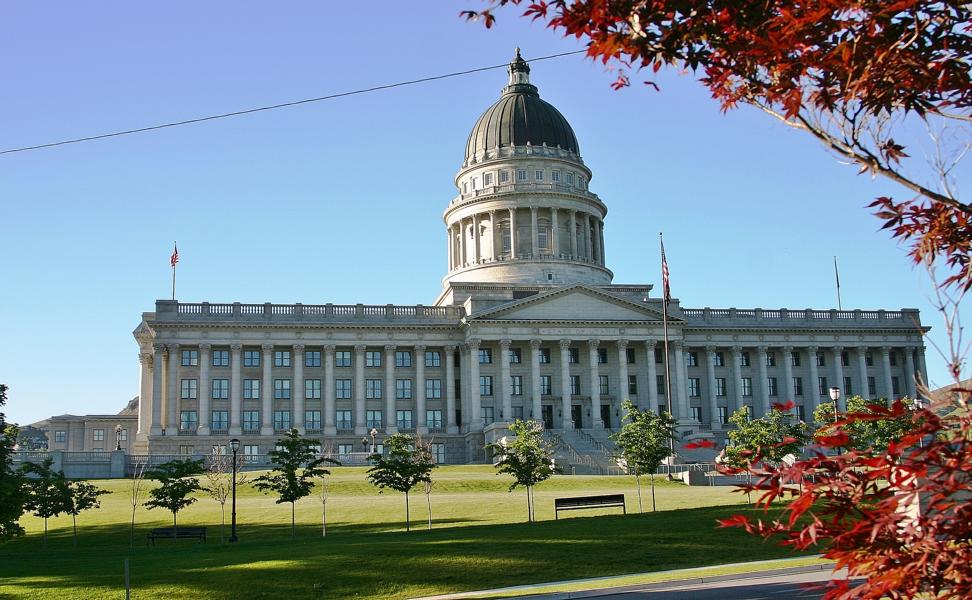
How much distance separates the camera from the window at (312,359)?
99.2 m

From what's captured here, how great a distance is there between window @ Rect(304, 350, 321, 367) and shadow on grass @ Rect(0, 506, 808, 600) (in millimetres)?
58004

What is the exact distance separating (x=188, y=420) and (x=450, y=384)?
24.3 metres

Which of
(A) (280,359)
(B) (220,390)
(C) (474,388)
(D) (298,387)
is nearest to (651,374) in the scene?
(C) (474,388)

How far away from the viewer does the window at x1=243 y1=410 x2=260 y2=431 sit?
9619 centimetres

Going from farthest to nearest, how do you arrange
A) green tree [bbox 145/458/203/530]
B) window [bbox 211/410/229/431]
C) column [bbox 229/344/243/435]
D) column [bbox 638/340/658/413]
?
1. column [bbox 638/340/658/413]
2. window [bbox 211/410/229/431]
3. column [bbox 229/344/243/435]
4. green tree [bbox 145/458/203/530]

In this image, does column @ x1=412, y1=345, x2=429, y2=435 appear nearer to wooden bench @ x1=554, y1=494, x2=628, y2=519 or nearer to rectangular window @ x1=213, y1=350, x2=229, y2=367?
rectangular window @ x1=213, y1=350, x2=229, y2=367

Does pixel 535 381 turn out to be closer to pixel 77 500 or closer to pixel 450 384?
pixel 450 384

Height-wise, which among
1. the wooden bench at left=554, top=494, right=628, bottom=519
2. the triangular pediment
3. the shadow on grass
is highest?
the triangular pediment

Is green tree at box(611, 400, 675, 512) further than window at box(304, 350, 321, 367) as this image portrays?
No

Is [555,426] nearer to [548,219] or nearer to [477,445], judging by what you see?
[477,445]

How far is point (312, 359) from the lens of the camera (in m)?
99.4

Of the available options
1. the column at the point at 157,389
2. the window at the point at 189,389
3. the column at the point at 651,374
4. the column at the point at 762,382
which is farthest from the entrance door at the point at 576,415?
the column at the point at 157,389

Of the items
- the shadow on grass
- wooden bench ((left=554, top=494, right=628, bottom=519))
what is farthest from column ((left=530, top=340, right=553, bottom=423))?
the shadow on grass

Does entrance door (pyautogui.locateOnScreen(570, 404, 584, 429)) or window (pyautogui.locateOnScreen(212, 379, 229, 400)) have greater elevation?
window (pyautogui.locateOnScreen(212, 379, 229, 400))
